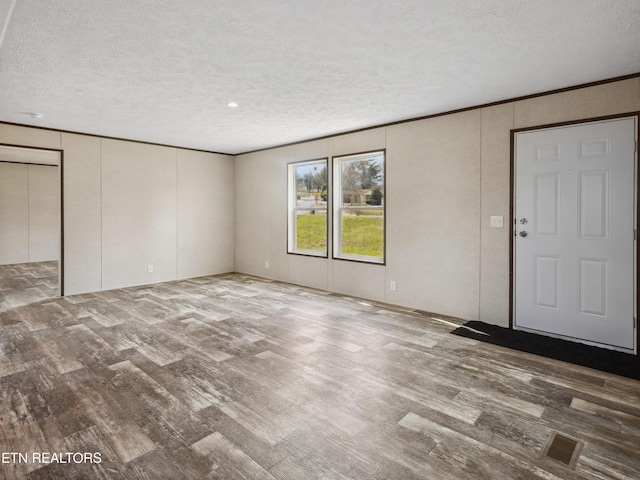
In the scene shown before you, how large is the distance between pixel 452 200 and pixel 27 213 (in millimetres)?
10512

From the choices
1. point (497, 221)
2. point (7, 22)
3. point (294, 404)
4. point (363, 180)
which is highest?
point (7, 22)

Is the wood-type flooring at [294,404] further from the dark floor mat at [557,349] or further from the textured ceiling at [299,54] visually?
the textured ceiling at [299,54]

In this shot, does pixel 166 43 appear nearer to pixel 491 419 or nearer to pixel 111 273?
pixel 491 419

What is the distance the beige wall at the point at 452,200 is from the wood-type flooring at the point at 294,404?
24.6 inches

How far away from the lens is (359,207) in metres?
5.50

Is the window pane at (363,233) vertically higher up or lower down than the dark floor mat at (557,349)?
higher up

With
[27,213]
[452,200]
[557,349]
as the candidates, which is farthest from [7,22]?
[27,213]

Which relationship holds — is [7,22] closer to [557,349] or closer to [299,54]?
[299,54]

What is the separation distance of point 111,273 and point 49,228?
5.31 metres

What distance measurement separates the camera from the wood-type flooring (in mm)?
1842

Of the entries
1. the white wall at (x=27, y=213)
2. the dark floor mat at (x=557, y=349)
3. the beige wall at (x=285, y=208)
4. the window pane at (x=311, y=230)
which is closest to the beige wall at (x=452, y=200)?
the beige wall at (x=285, y=208)

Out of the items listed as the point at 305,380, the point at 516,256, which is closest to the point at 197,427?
the point at 305,380

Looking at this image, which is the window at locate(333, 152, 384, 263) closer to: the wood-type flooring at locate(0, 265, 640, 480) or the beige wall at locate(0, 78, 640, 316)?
the beige wall at locate(0, 78, 640, 316)

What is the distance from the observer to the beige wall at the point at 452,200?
3.79m
